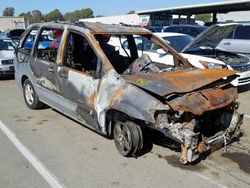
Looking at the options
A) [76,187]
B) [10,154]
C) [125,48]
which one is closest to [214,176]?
[76,187]

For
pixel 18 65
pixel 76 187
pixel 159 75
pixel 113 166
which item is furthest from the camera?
pixel 18 65

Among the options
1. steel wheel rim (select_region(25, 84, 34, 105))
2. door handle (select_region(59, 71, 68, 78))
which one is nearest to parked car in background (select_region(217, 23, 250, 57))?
steel wheel rim (select_region(25, 84, 34, 105))

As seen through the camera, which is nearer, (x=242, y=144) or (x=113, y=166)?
(x=113, y=166)

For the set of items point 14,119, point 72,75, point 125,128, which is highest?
point 72,75

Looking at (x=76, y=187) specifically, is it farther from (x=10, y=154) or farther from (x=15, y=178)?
(x=10, y=154)

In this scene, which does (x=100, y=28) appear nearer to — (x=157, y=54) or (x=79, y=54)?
(x=79, y=54)

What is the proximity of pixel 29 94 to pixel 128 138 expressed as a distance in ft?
11.3

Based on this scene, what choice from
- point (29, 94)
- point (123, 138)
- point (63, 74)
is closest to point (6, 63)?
point (29, 94)

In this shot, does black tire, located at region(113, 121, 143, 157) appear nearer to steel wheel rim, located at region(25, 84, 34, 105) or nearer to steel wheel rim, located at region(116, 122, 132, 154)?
steel wheel rim, located at region(116, 122, 132, 154)

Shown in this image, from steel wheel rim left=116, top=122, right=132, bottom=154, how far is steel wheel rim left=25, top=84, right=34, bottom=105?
3.03 metres

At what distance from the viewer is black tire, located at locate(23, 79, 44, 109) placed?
7375mm

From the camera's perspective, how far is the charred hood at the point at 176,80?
450 cm

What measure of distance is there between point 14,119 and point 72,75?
2027 mm

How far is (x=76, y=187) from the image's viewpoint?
4.18 metres
